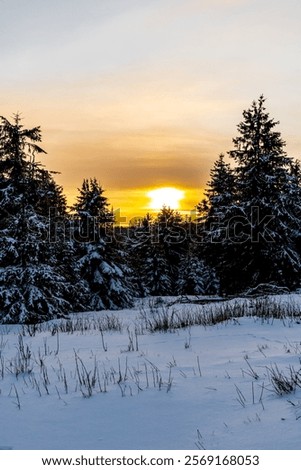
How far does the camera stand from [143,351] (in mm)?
5434

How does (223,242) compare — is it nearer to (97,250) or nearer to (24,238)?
(97,250)

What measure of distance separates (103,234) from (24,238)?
498 inches

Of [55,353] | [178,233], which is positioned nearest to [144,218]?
[178,233]

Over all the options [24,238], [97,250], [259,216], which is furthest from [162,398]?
[97,250]

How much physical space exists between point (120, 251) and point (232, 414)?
1071 inches

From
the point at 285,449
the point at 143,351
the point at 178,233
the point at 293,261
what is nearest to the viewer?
the point at 285,449

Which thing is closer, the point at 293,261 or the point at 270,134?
the point at 293,261

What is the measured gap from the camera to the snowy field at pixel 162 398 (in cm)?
272

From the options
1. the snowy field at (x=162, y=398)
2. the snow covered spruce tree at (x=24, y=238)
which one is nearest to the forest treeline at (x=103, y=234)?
the snow covered spruce tree at (x=24, y=238)

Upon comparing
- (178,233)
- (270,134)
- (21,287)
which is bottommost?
(21,287)

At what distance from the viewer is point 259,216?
2295 cm

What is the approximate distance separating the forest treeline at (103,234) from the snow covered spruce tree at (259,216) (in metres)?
0.06

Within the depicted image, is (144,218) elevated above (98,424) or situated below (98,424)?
above
